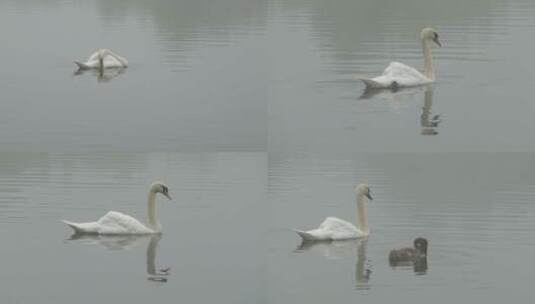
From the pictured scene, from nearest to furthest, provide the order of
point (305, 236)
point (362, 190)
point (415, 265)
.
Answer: point (415, 265) → point (305, 236) → point (362, 190)

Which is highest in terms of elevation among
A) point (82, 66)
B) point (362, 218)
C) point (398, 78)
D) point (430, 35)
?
point (430, 35)

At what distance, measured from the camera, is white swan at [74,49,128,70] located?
16.9 meters

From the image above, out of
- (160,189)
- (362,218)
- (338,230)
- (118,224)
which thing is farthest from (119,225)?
(362,218)

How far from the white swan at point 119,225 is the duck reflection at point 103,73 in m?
1.78

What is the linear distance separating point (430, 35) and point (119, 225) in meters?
3.25

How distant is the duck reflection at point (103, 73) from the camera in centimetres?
1667

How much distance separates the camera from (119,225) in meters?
14.8

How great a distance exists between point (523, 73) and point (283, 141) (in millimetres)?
2313

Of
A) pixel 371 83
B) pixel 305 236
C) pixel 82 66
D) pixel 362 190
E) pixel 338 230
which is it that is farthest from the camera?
pixel 82 66

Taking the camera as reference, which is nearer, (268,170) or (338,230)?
(338,230)

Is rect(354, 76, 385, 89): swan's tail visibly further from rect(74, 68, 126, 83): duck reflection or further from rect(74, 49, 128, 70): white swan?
rect(74, 49, 128, 70): white swan

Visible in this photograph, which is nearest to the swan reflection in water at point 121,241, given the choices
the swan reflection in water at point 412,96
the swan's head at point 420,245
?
the swan's head at point 420,245

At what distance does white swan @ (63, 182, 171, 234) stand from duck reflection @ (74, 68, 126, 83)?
1.78m

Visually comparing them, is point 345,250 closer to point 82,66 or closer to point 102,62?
point 102,62
